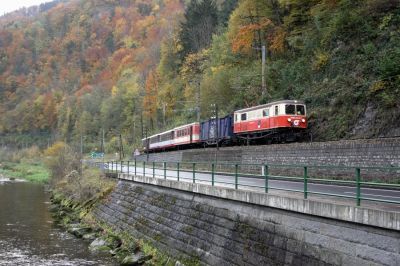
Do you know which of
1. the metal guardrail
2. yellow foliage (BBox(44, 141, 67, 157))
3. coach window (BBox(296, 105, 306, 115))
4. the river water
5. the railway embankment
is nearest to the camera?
the metal guardrail

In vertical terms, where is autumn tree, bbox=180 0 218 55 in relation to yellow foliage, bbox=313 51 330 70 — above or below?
above

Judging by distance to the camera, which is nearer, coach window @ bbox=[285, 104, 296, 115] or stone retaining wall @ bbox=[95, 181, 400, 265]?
stone retaining wall @ bbox=[95, 181, 400, 265]

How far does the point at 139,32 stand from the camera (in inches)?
5684

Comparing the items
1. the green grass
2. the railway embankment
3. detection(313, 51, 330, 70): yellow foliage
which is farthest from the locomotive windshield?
the green grass

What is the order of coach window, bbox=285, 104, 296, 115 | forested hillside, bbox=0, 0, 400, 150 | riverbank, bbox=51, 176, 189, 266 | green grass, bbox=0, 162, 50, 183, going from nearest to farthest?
riverbank, bbox=51, 176, 189, 266, forested hillside, bbox=0, 0, 400, 150, coach window, bbox=285, 104, 296, 115, green grass, bbox=0, 162, 50, 183

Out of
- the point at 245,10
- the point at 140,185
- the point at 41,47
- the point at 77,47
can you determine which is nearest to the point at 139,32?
the point at 77,47

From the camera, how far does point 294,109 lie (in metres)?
28.1

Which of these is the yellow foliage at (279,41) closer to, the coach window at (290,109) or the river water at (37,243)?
the coach window at (290,109)

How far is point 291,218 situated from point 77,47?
176758 millimetres

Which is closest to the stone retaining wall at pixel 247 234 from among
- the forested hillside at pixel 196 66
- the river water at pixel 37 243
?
the river water at pixel 37 243

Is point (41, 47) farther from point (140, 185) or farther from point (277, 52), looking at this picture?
point (140, 185)

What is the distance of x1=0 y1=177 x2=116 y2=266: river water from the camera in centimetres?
1875

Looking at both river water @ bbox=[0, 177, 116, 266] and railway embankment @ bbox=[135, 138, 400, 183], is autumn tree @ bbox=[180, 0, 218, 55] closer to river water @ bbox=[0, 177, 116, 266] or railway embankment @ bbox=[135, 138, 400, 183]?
river water @ bbox=[0, 177, 116, 266]

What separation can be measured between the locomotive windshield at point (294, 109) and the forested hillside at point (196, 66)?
0.88 m
